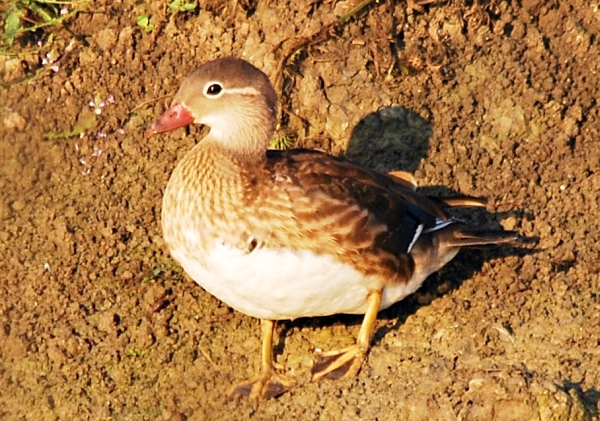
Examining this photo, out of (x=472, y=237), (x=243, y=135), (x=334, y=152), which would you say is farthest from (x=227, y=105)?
(x=472, y=237)

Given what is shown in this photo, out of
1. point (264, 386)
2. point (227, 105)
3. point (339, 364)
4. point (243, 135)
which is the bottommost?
point (264, 386)

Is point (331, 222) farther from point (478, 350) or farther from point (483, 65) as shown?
point (483, 65)

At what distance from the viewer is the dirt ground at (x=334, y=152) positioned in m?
6.36

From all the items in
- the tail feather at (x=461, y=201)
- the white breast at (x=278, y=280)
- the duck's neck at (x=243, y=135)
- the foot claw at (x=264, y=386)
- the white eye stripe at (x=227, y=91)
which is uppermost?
the white eye stripe at (x=227, y=91)

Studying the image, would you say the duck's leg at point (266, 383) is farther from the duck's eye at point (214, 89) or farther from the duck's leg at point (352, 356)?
the duck's eye at point (214, 89)

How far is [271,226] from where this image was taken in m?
6.05

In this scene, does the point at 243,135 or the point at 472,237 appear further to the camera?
the point at 472,237

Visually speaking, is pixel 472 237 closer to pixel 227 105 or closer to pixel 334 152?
pixel 334 152

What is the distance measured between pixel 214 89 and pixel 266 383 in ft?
5.19

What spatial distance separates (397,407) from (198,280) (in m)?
1.22

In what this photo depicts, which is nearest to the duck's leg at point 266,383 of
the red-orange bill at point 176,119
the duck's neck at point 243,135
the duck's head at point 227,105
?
the duck's neck at point 243,135

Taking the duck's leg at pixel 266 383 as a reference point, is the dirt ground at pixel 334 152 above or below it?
above

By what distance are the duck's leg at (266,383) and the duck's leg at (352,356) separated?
0.60ft

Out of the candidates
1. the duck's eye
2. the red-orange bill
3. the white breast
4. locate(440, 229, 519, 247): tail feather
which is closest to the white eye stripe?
the duck's eye
